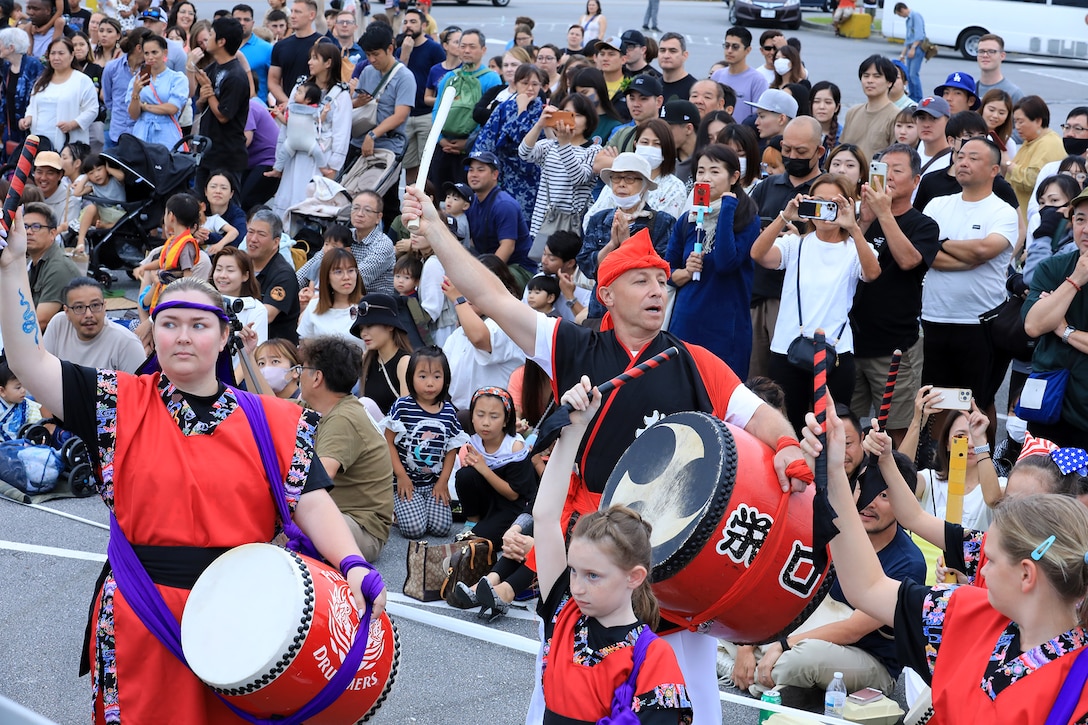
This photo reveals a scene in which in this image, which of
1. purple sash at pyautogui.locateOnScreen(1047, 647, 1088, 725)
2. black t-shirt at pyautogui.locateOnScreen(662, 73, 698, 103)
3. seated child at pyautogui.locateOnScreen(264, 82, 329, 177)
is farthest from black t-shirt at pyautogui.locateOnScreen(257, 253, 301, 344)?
purple sash at pyautogui.locateOnScreen(1047, 647, 1088, 725)

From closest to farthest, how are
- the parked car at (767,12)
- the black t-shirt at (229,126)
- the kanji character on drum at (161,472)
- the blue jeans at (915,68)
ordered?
the kanji character on drum at (161,472), the black t-shirt at (229,126), the blue jeans at (915,68), the parked car at (767,12)

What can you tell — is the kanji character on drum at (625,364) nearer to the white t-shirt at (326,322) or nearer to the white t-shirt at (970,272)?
the white t-shirt at (970,272)

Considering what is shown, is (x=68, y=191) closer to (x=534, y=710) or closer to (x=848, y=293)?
(x=848, y=293)

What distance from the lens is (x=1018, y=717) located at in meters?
2.64

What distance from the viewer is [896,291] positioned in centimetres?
680

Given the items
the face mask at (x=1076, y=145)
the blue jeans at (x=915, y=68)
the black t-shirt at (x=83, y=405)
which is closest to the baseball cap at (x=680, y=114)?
the face mask at (x=1076, y=145)

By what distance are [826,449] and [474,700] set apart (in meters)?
2.66

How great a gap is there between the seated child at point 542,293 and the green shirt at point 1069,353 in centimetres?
278

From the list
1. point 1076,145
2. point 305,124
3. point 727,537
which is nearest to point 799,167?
point 1076,145

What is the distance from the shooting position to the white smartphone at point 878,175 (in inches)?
259

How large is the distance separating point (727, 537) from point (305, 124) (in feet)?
26.6

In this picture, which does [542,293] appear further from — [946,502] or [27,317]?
[27,317]

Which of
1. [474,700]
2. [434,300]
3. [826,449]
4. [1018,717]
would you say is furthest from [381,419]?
[1018,717]

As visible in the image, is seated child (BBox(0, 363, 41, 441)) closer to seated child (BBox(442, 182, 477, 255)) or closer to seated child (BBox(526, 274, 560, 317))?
seated child (BBox(526, 274, 560, 317))
